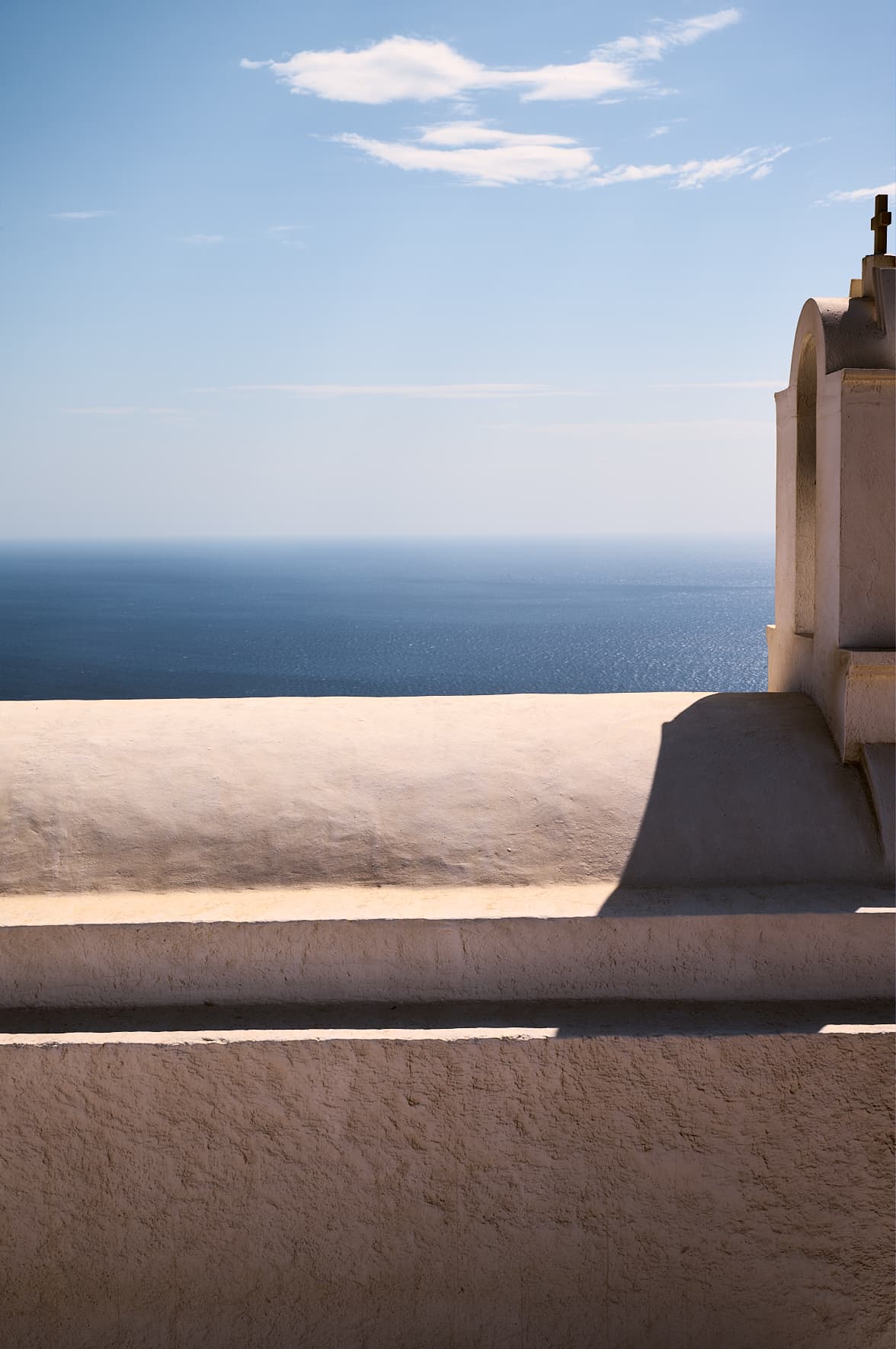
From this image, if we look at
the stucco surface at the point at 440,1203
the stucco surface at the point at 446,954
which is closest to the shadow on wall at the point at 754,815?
the stucco surface at the point at 446,954

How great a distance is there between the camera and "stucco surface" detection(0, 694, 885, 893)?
15.5 ft

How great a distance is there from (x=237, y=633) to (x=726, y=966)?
103m

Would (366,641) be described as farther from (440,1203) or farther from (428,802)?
(440,1203)

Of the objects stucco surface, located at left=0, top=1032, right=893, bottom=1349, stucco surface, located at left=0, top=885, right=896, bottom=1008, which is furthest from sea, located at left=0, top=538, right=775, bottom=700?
stucco surface, located at left=0, top=1032, right=893, bottom=1349

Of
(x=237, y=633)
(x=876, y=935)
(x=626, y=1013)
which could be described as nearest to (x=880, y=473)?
(x=876, y=935)

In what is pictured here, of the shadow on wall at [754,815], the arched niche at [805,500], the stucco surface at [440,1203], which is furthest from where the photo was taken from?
the arched niche at [805,500]

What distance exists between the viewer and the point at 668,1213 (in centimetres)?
420

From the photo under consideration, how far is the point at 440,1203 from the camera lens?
4.20 meters

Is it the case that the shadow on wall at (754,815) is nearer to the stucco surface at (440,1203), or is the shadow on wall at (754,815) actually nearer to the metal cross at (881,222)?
the stucco surface at (440,1203)

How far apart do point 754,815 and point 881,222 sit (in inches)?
123

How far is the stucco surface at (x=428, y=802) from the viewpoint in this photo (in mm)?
4734

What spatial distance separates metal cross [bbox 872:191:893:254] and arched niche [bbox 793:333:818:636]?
0.75 m

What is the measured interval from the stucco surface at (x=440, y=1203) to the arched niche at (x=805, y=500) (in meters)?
2.83

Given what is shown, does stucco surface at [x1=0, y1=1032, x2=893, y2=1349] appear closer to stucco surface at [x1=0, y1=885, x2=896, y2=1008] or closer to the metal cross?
stucco surface at [x1=0, y1=885, x2=896, y2=1008]
